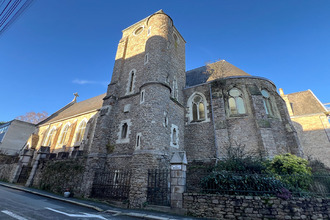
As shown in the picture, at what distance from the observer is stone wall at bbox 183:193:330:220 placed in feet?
18.1

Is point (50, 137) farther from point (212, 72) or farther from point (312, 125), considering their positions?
point (312, 125)

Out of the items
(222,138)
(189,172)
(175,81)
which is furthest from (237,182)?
(175,81)

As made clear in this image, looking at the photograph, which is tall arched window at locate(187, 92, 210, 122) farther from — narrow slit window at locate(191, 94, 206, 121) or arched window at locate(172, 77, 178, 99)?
arched window at locate(172, 77, 178, 99)

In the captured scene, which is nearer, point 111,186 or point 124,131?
point 111,186

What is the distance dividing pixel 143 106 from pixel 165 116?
1.65 m

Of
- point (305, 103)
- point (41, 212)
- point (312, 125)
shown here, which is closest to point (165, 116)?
point (41, 212)

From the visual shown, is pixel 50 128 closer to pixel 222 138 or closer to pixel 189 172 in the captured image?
pixel 189 172

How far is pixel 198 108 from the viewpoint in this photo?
1509cm

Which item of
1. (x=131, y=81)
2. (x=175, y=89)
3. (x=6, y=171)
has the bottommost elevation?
(x=6, y=171)

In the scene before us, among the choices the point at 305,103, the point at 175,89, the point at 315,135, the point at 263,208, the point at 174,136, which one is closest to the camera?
the point at 263,208

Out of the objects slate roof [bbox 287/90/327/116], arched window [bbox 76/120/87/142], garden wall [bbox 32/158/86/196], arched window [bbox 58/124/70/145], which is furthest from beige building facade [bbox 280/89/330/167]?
arched window [bbox 58/124/70/145]

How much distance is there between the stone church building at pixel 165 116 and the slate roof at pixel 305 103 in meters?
11.2

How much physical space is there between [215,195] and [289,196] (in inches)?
100

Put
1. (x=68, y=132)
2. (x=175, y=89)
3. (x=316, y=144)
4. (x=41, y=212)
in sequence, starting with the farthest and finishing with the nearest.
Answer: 1. (x=68, y=132)
2. (x=316, y=144)
3. (x=175, y=89)
4. (x=41, y=212)
